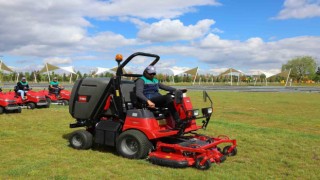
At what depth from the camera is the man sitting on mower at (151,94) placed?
731 cm

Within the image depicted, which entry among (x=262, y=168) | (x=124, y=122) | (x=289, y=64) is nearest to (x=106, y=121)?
(x=124, y=122)

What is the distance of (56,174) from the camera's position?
245 inches

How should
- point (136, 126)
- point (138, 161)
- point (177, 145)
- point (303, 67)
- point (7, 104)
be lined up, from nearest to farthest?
point (177, 145) < point (138, 161) < point (136, 126) < point (7, 104) < point (303, 67)

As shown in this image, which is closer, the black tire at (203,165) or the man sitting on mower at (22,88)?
the black tire at (203,165)

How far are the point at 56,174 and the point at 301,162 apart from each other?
4.87 m

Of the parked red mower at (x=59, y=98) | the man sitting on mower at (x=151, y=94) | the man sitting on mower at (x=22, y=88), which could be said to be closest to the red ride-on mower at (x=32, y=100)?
the man sitting on mower at (x=22, y=88)

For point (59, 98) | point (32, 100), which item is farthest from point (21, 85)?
point (59, 98)

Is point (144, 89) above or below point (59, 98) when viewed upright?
above

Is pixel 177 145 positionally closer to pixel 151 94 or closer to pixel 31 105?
pixel 151 94

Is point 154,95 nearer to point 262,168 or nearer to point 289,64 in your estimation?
point 262,168

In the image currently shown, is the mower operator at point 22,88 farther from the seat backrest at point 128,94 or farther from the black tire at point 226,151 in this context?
the black tire at point 226,151

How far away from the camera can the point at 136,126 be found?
7.40 metres

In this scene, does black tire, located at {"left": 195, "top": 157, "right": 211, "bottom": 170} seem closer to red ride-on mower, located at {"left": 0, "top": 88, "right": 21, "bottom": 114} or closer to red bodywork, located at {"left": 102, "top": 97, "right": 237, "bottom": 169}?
red bodywork, located at {"left": 102, "top": 97, "right": 237, "bottom": 169}

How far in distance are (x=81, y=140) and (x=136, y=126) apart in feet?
5.58
